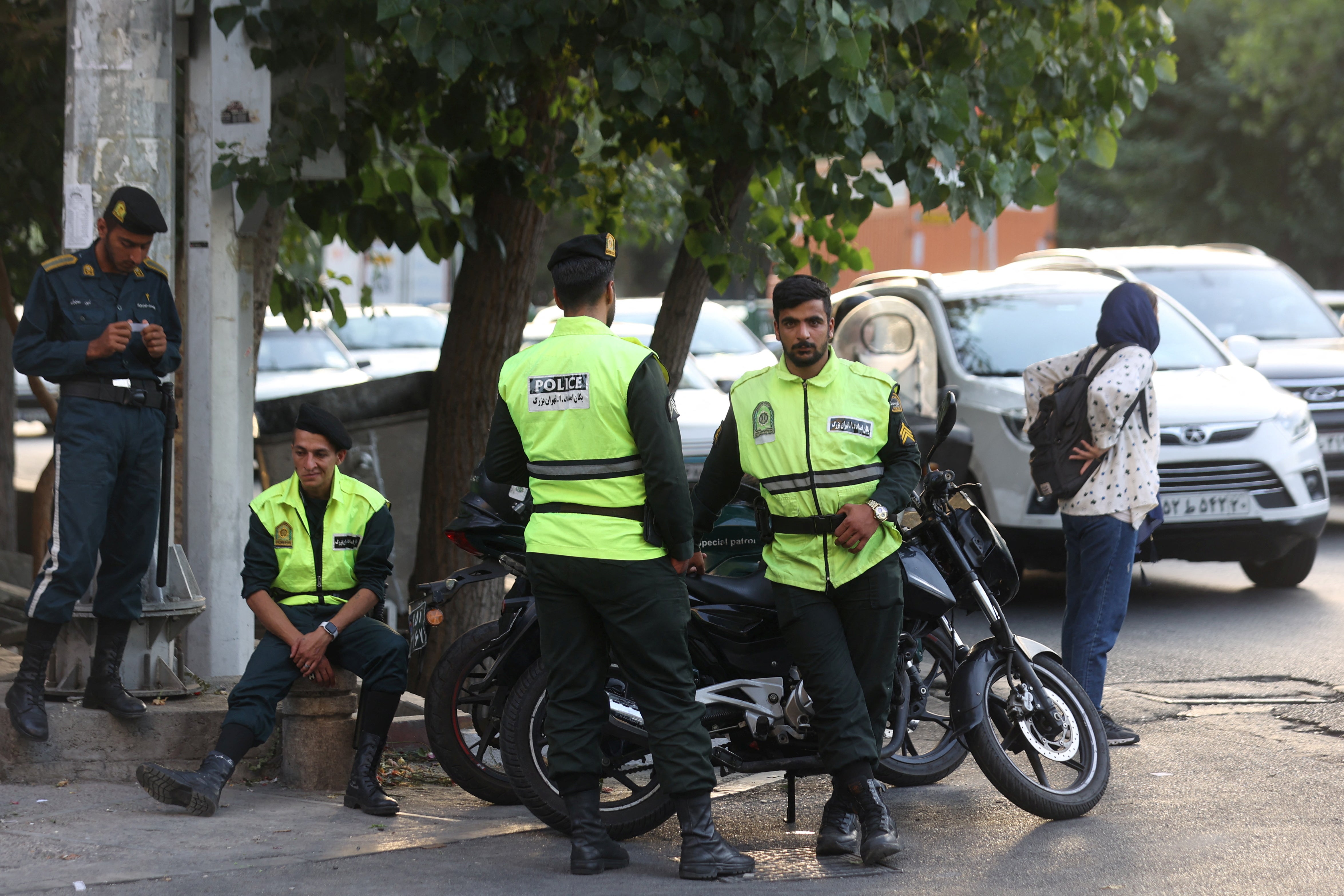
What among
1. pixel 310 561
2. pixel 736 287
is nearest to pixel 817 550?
pixel 310 561

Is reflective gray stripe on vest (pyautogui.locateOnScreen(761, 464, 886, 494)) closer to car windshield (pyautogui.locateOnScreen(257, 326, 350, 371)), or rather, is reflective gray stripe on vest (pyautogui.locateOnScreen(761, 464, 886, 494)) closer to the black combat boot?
the black combat boot

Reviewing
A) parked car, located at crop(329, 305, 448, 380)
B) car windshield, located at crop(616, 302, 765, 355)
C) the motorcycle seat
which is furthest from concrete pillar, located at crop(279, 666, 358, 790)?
parked car, located at crop(329, 305, 448, 380)

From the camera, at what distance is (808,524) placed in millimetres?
4855

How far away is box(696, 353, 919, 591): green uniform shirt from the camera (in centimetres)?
485

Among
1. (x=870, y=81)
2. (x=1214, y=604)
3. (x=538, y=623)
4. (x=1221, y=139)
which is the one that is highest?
(x=1221, y=139)

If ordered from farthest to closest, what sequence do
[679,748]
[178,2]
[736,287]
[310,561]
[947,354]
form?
[736,287]
[947,354]
[178,2]
[310,561]
[679,748]

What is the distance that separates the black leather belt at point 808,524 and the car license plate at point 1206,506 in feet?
14.2

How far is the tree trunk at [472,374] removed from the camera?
25.1ft

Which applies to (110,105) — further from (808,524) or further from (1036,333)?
(1036,333)

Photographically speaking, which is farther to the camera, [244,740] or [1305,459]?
[1305,459]

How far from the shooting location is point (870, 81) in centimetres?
640

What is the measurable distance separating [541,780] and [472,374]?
3090mm

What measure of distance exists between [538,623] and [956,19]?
3073mm

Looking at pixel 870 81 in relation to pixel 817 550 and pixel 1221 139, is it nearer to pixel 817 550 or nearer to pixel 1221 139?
pixel 817 550
